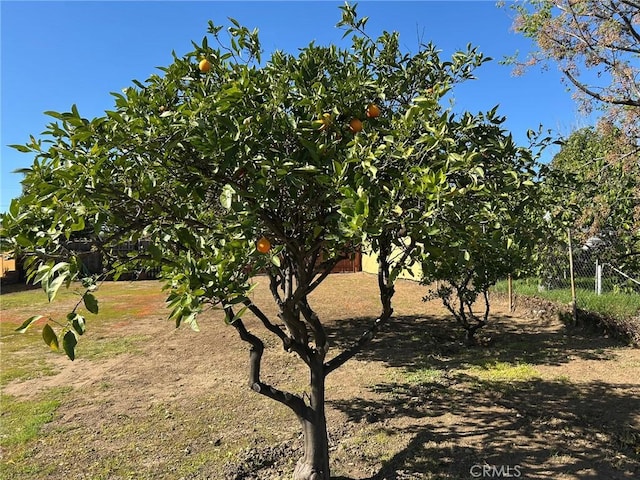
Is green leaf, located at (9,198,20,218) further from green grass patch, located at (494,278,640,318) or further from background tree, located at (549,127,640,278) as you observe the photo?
green grass patch, located at (494,278,640,318)

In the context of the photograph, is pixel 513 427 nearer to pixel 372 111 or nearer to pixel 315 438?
pixel 315 438

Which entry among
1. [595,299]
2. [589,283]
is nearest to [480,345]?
[595,299]

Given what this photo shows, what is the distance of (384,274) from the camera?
11.3ft

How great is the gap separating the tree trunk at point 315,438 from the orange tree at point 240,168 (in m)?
1.05

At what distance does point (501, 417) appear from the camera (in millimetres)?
4121

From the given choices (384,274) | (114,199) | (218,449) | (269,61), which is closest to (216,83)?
(269,61)

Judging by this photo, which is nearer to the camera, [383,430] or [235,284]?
[235,284]

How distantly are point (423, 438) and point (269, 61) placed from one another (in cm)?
303

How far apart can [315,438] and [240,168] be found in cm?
200

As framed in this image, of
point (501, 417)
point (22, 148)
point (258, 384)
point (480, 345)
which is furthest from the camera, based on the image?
point (480, 345)

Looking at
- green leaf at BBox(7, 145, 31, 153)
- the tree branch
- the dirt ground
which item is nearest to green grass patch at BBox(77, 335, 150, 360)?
the dirt ground

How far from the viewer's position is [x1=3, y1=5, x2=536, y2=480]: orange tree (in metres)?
1.58

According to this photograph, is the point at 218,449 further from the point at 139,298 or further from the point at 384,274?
the point at 139,298

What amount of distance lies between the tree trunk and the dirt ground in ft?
0.90
